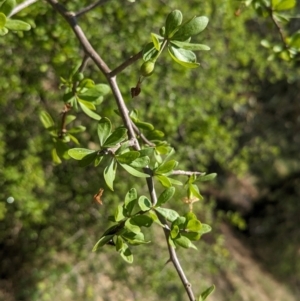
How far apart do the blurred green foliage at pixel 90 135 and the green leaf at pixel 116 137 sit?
0.93 meters

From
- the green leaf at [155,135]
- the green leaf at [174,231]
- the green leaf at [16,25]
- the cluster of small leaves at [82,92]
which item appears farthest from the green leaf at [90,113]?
the green leaf at [174,231]

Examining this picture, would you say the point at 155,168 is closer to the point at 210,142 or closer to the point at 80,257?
the point at 210,142

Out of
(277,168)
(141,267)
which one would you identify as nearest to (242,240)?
(277,168)

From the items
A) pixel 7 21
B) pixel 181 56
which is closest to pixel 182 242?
pixel 181 56

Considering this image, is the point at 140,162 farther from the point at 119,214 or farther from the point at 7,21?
the point at 7,21

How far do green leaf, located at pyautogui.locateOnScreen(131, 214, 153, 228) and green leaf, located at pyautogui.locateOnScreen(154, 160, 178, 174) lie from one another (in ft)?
0.36

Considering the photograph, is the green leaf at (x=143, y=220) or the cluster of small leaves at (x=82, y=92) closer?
the green leaf at (x=143, y=220)

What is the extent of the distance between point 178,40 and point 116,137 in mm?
211

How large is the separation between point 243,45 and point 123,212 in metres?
2.78

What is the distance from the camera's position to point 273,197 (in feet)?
23.0

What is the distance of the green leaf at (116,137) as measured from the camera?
945mm

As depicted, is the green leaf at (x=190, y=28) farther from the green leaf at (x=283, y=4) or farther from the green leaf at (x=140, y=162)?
the green leaf at (x=283, y=4)

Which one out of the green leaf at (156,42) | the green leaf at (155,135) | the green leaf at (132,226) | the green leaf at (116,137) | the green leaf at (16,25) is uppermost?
the green leaf at (156,42)

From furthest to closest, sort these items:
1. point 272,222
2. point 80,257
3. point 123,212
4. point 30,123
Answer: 1. point 272,222
2. point 80,257
3. point 30,123
4. point 123,212
